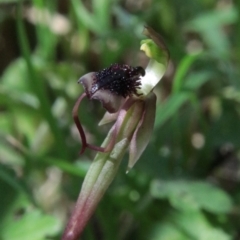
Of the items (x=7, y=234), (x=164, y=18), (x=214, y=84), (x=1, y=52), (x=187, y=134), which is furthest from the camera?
(x=1, y=52)

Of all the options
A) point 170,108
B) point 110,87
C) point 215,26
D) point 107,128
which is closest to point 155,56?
point 110,87

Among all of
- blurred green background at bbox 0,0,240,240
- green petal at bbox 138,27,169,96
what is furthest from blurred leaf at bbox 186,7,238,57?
green petal at bbox 138,27,169,96

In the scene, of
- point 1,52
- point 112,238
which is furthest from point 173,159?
point 1,52

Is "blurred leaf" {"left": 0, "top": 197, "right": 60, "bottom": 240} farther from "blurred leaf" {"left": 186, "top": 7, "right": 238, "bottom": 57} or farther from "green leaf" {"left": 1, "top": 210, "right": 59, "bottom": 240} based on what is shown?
"blurred leaf" {"left": 186, "top": 7, "right": 238, "bottom": 57}

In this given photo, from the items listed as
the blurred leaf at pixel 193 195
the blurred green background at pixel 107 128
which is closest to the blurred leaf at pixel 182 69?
the blurred green background at pixel 107 128

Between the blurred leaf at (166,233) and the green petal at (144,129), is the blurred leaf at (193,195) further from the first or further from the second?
the green petal at (144,129)

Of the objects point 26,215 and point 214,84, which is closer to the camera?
point 26,215

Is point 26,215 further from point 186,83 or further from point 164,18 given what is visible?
point 164,18
